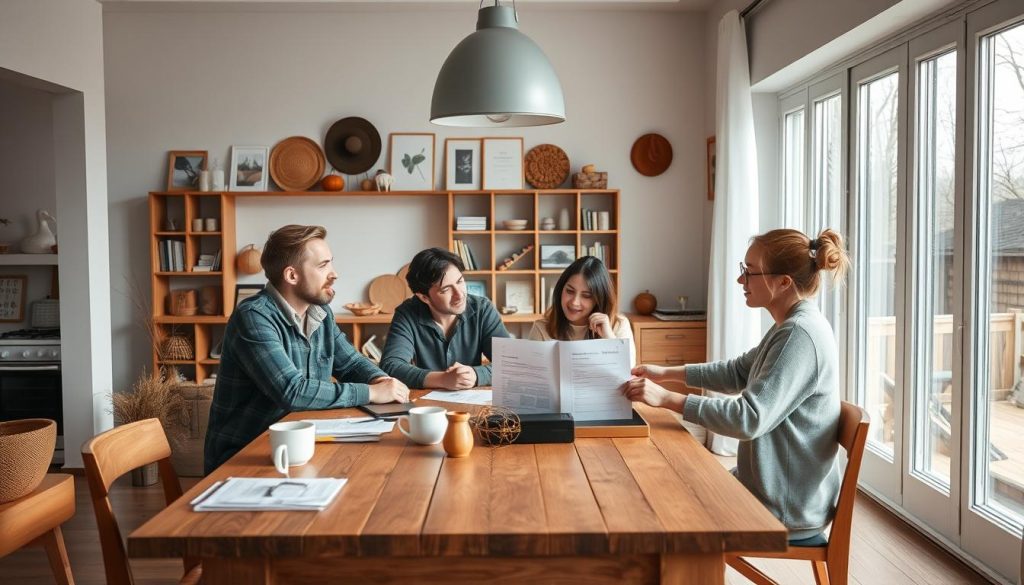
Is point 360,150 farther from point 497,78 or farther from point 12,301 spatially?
point 497,78

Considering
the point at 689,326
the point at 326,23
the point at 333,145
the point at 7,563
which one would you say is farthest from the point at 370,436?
the point at 326,23

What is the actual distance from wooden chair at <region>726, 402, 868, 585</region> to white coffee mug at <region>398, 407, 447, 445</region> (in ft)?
2.70

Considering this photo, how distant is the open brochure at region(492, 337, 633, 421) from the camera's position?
88.0 inches

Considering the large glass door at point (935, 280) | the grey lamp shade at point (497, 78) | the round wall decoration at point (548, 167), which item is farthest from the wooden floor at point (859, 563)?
the round wall decoration at point (548, 167)

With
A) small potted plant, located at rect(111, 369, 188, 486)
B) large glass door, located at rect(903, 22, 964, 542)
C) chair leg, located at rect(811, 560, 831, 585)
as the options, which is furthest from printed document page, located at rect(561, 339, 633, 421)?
small potted plant, located at rect(111, 369, 188, 486)

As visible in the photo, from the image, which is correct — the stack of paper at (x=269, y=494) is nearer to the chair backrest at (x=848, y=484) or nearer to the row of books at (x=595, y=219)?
the chair backrest at (x=848, y=484)

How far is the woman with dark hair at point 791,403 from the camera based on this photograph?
2.16m

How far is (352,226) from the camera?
580 cm

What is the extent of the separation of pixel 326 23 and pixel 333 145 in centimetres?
82

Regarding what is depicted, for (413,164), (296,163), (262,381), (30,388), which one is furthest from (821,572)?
(30,388)

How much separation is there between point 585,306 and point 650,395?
981 mm

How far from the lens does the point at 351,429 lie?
90.0 inches

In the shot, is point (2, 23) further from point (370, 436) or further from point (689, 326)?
point (689, 326)

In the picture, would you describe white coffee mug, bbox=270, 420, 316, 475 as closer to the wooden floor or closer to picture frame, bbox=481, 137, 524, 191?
the wooden floor
